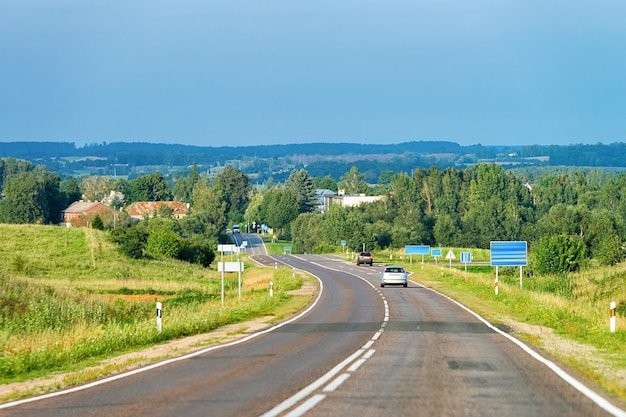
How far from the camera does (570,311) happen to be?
3519 cm

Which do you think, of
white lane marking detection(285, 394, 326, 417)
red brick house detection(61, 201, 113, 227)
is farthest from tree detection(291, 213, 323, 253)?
white lane marking detection(285, 394, 326, 417)

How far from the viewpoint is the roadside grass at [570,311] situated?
19.3 m

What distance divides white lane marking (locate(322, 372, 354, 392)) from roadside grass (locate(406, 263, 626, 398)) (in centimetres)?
426

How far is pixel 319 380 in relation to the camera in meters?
16.2

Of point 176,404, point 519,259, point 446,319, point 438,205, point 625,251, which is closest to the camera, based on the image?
point 176,404

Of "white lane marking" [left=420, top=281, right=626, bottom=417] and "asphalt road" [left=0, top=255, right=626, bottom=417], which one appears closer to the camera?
"white lane marking" [left=420, top=281, right=626, bottom=417]

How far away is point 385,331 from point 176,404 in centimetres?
1514

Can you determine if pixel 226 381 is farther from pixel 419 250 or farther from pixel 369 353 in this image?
pixel 419 250

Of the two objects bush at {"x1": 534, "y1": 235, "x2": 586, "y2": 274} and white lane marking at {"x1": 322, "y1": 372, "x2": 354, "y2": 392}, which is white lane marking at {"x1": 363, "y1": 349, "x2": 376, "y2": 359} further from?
bush at {"x1": 534, "y1": 235, "x2": 586, "y2": 274}

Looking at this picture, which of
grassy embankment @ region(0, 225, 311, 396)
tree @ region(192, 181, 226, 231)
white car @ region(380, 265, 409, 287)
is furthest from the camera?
tree @ region(192, 181, 226, 231)

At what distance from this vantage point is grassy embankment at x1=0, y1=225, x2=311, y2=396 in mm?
22016

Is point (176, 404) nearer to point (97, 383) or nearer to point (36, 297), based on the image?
point (97, 383)

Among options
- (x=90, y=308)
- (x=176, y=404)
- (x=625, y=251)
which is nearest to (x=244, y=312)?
(x=90, y=308)

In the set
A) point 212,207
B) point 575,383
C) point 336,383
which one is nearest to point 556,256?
point 575,383
